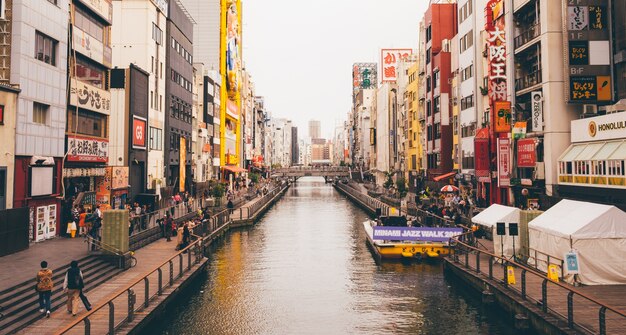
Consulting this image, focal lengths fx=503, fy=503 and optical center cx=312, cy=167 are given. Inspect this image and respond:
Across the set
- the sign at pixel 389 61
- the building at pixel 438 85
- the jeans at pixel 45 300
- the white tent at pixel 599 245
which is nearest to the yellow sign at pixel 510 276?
the white tent at pixel 599 245

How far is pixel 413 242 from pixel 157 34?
40.2 metres

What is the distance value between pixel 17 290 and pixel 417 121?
78.0 m

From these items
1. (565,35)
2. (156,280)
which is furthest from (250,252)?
(565,35)

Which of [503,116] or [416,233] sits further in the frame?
[503,116]

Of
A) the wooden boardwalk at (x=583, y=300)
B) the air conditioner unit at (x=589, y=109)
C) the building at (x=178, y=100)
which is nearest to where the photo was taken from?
the wooden boardwalk at (x=583, y=300)

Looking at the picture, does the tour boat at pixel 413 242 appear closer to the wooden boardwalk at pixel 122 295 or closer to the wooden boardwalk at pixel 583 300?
the wooden boardwalk at pixel 583 300

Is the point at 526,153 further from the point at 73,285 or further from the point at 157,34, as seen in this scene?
the point at 157,34

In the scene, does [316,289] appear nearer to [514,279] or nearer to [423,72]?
[514,279]

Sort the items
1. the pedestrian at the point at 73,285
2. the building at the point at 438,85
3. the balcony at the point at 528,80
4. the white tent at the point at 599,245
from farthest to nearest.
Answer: the building at the point at 438,85, the balcony at the point at 528,80, the white tent at the point at 599,245, the pedestrian at the point at 73,285

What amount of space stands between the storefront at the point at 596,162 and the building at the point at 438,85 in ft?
103

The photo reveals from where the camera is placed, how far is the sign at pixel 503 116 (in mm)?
46250

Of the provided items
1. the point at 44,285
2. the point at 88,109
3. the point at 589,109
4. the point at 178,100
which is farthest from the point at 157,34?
→ the point at 44,285

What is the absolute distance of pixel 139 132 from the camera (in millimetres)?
50375

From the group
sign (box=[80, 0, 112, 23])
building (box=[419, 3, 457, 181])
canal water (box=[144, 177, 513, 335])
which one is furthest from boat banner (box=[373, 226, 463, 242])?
building (box=[419, 3, 457, 181])
